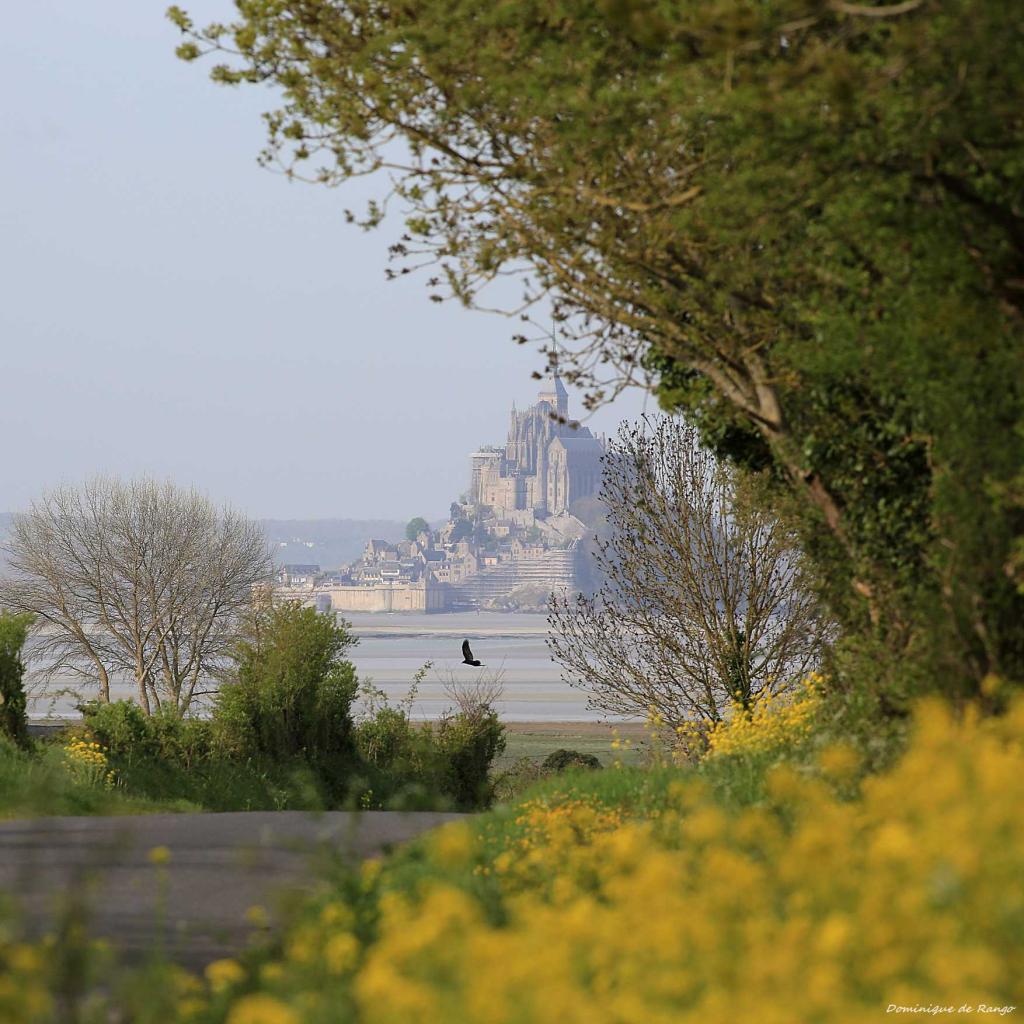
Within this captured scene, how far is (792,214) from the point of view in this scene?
8461mm

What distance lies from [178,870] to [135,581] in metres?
42.5

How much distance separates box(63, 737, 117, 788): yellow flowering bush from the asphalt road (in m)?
4.66

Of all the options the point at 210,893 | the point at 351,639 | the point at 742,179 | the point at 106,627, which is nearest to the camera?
the point at 742,179

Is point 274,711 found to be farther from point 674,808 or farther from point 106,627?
point 106,627

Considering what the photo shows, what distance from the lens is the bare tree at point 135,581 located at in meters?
51.0

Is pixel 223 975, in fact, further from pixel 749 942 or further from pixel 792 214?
pixel 792 214

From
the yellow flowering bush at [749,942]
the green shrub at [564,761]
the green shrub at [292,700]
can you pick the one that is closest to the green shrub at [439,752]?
the green shrub at [292,700]

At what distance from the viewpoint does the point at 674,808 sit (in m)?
10.4

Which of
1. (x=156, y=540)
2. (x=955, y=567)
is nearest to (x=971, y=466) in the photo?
(x=955, y=567)

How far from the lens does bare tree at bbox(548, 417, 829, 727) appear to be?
22.2 metres

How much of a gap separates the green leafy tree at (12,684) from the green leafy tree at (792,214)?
1168 cm

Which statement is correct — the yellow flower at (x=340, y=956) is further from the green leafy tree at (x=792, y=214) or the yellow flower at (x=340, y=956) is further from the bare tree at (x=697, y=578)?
the bare tree at (x=697, y=578)

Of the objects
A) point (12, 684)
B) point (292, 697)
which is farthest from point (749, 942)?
point (292, 697)

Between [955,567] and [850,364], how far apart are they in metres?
1.37
